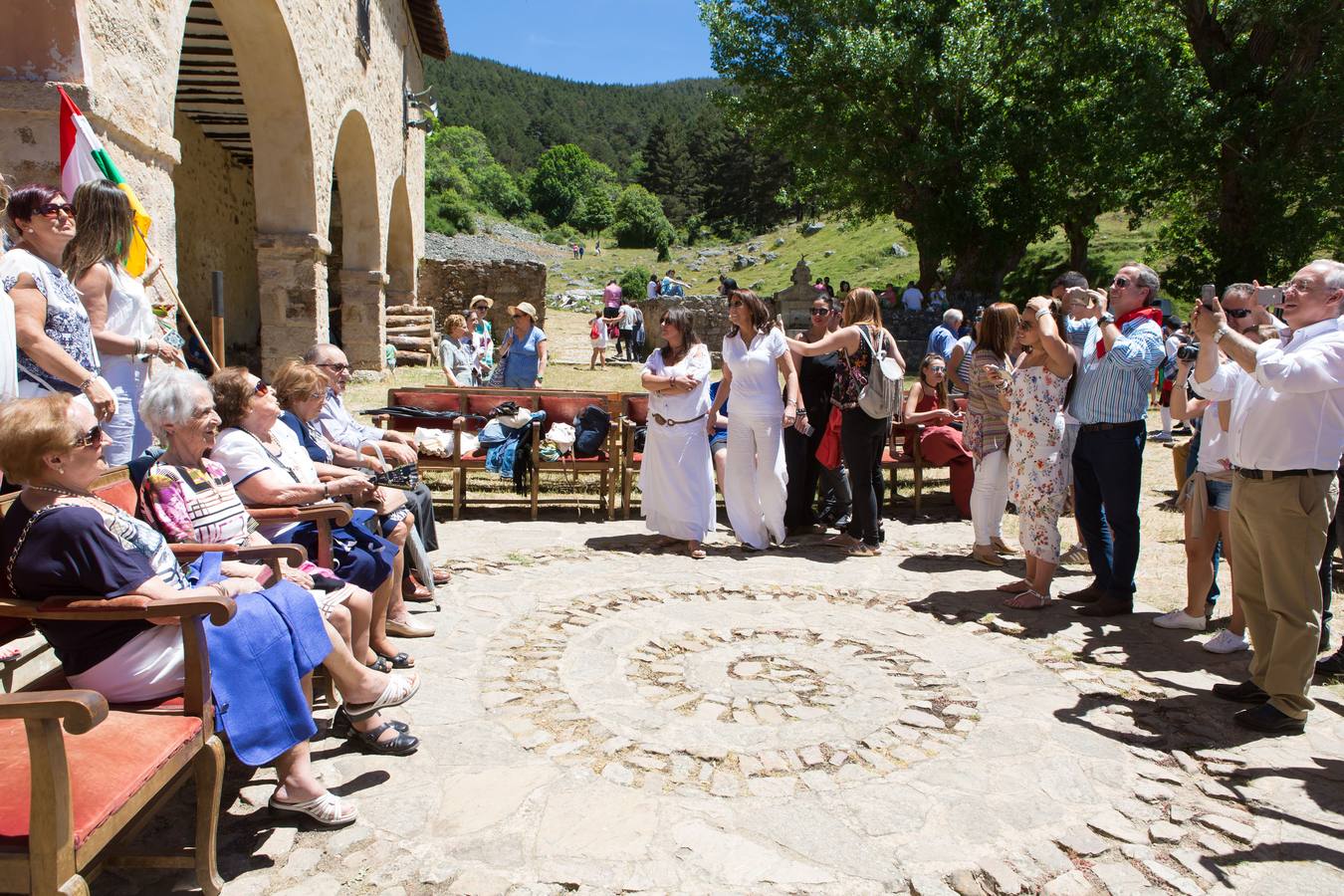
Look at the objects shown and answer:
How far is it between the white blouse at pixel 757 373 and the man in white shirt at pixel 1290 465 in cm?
282

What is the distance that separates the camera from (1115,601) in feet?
16.2

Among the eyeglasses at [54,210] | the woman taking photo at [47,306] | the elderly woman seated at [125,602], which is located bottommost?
the elderly woman seated at [125,602]

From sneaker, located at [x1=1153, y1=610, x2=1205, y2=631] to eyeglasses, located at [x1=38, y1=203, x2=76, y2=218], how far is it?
551 centimetres

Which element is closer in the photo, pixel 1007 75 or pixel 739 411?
pixel 739 411

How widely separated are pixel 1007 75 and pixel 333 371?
23.4 m

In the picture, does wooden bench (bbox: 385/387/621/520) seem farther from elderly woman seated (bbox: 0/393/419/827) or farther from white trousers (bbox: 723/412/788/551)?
elderly woman seated (bbox: 0/393/419/827)

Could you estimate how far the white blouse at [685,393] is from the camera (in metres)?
6.07

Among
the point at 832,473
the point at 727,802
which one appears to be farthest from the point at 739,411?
the point at 727,802

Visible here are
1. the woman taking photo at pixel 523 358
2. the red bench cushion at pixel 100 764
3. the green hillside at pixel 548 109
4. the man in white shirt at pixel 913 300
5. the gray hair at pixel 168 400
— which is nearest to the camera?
the red bench cushion at pixel 100 764

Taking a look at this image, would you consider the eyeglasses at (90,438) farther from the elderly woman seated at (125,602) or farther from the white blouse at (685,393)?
the white blouse at (685,393)

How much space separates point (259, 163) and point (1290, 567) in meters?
10.4

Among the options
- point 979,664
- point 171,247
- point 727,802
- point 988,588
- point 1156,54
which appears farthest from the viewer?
point 1156,54

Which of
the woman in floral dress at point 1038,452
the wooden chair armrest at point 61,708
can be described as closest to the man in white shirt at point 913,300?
the woman in floral dress at point 1038,452

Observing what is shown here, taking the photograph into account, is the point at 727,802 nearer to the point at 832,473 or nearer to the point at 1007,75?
the point at 832,473
